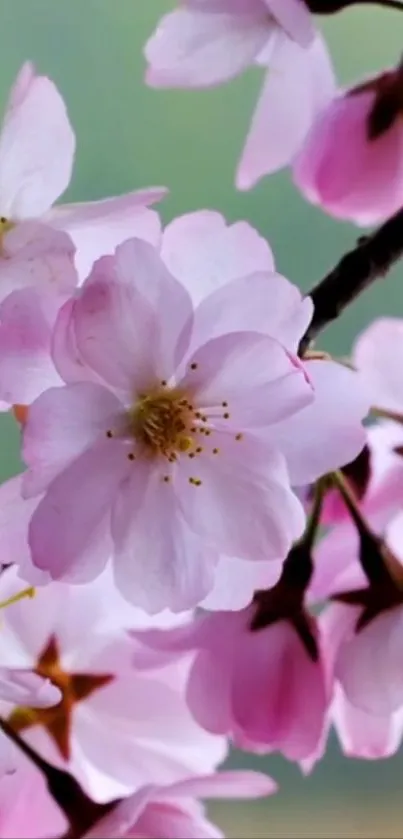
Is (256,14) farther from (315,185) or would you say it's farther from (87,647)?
(87,647)

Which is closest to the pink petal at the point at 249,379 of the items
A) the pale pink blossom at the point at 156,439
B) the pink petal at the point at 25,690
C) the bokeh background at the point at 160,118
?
the pale pink blossom at the point at 156,439

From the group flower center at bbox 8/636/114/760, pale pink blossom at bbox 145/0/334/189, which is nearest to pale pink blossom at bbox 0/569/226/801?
flower center at bbox 8/636/114/760

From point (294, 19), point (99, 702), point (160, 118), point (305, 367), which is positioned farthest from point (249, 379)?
point (160, 118)

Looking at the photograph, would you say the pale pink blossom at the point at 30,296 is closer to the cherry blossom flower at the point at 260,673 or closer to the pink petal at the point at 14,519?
the pink petal at the point at 14,519

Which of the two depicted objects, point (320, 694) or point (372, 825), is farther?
point (372, 825)

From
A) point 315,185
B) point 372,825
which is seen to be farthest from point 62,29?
point 372,825

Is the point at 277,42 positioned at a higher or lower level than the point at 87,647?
higher

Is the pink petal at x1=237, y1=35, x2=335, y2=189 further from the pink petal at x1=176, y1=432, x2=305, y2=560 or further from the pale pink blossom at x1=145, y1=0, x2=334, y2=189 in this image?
the pink petal at x1=176, y1=432, x2=305, y2=560
